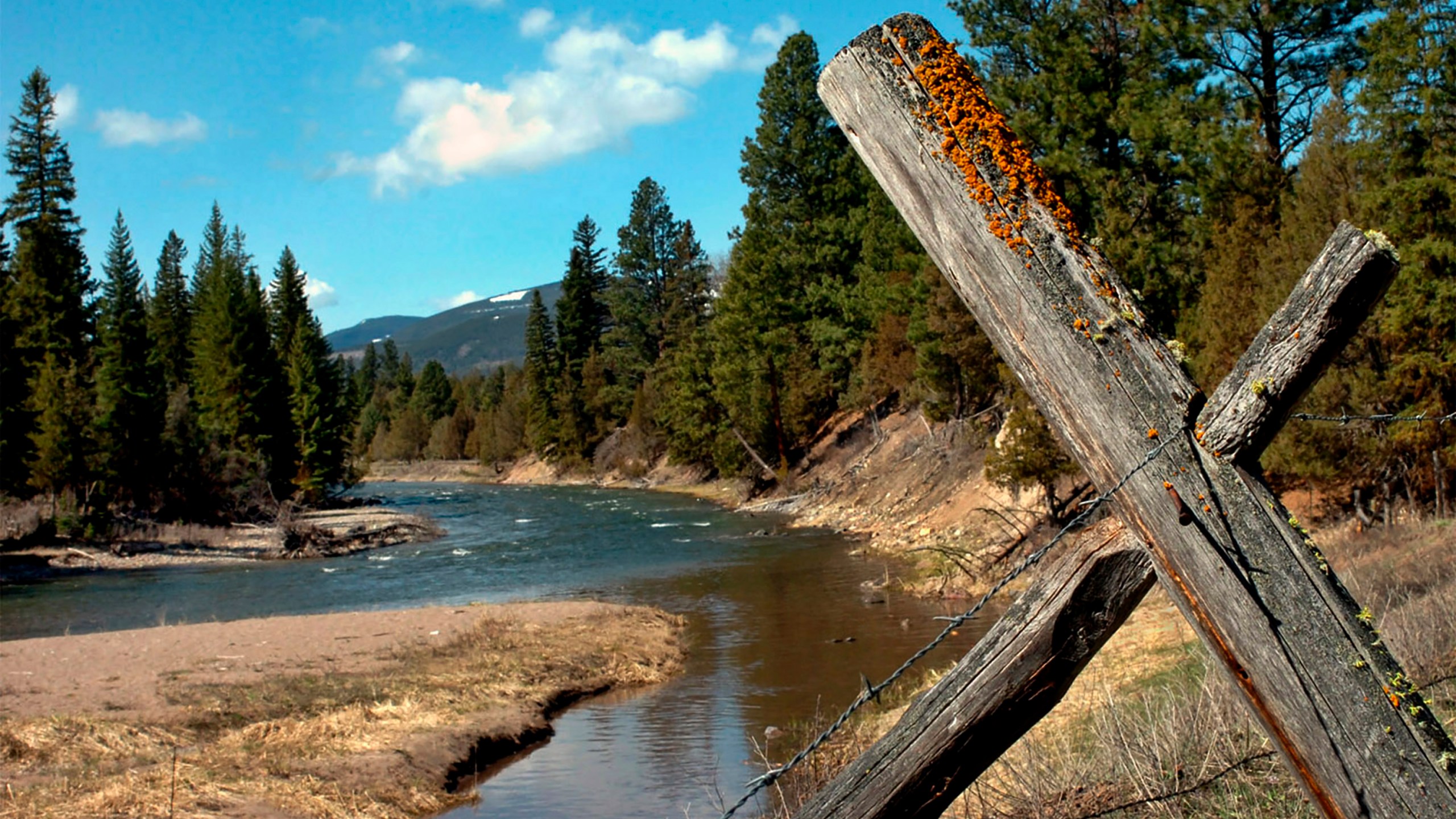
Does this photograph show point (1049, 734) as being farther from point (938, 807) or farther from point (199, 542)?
point (199, 542)

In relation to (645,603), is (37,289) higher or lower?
higher

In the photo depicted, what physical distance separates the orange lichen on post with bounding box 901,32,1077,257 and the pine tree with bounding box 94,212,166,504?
40.2 m

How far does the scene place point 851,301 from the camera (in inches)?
1724

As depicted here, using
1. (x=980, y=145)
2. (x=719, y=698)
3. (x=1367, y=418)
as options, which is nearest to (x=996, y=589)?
(x=980, y=145)

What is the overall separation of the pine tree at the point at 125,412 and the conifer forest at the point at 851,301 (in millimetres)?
105

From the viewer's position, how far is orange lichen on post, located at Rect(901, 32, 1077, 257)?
7.71 ft

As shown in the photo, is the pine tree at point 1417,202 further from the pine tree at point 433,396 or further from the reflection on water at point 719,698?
the pine tree at point 433,396

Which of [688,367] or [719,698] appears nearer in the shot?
[719,698]

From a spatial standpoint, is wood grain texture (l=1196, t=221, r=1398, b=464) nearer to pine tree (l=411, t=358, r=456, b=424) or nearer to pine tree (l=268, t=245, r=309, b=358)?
pine tree (l=268, t=245, r=309, b=358)

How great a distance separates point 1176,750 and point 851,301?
39785 mm

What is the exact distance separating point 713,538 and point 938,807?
100 ft

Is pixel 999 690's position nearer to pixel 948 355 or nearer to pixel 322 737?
pixel 322 737

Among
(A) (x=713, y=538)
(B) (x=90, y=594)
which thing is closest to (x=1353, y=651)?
(B) (x=90, y=594)

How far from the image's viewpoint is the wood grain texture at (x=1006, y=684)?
7.82 ft
